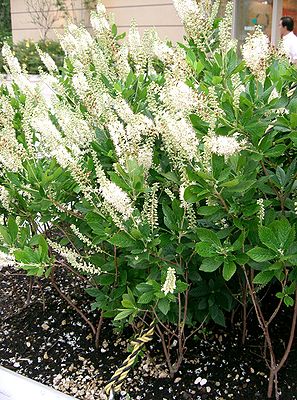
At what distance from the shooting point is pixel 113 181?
1.75 meters

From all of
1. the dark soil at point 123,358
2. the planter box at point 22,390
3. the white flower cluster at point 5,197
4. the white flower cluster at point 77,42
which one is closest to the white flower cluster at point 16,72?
the white flower cluster at point 77,42

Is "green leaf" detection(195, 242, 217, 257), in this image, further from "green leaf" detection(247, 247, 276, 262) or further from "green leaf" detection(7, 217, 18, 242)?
"green leaf" detection(7, 217, 18, 242)

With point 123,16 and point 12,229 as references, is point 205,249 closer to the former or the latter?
point 12,229

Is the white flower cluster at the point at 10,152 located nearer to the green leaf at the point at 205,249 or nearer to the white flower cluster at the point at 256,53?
the green leaf at the point at 205,249

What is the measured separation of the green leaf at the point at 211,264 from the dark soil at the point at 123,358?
664 millimetres

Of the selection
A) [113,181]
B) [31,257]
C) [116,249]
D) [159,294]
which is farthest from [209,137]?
[31,257]

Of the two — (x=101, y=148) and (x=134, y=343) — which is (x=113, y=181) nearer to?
(x=101, y=148)

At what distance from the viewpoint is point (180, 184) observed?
73.1 inches

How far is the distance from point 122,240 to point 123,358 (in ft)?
2.81

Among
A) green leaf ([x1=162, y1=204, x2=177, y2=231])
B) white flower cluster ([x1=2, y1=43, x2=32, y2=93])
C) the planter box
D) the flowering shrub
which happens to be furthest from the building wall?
the planter box

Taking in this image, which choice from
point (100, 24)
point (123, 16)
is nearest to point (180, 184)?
point (100, 24)

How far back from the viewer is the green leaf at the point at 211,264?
1.73 meters

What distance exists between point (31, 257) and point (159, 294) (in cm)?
54

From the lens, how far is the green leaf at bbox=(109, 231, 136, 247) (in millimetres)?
1746
